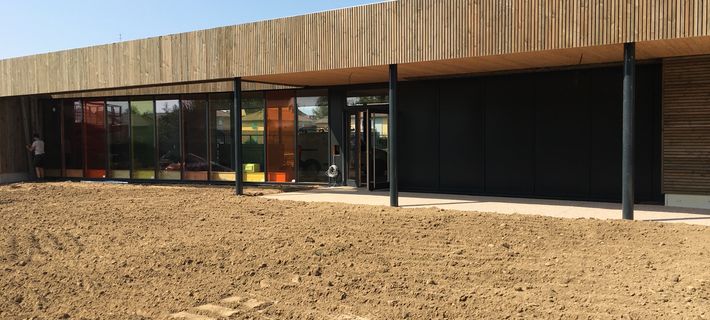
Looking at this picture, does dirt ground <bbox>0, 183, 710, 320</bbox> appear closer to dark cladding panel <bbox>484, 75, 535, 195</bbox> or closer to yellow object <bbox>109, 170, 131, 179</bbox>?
dark cladding panel <bbox>484, 75, 535, 195</bbox>

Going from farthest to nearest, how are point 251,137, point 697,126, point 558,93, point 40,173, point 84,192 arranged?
point 40,173 → point 251,137 → point 84,192 → point 558,93 → point 697,126

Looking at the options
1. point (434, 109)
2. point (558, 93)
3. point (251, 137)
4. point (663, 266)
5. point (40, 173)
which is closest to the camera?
point (663, 266)

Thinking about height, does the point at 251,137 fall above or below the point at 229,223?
above

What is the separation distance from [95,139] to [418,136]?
433 inches

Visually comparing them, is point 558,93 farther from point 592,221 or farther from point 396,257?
point 396,257

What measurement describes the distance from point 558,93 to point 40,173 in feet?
53.0

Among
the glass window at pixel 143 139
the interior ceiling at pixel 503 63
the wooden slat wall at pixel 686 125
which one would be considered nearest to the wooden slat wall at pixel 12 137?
the glass window at pixel 143 139

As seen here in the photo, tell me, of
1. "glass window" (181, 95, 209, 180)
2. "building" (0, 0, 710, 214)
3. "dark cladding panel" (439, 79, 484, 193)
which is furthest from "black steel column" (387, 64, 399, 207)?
"glass window" (181, 95, 209, 180)

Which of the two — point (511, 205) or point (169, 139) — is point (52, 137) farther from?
point (511, 205)

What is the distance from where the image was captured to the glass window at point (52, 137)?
18500 millimetres

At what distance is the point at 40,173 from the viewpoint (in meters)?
18.4

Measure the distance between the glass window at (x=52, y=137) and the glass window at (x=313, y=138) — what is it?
8.94 m

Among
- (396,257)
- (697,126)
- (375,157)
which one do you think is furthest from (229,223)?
(697,126)

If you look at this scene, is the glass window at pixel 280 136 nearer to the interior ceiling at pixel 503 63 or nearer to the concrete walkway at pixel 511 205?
the interior ceiling at pixel 503 63
